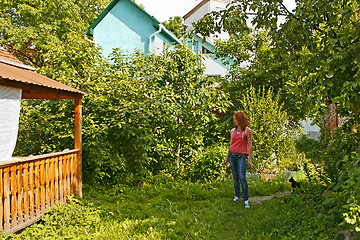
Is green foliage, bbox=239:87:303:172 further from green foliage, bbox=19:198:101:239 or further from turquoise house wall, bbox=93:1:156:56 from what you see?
turquoise house wall, bbox=93:1:156:56

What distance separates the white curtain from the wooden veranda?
5.2 inches

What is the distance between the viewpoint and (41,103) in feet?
28.4

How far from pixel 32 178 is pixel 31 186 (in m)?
0.13

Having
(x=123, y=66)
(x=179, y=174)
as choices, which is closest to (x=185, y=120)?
(x=179, y=174)

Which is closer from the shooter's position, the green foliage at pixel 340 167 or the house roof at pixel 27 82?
the green foliage at pixel 340 167

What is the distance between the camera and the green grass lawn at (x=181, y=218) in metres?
4.55

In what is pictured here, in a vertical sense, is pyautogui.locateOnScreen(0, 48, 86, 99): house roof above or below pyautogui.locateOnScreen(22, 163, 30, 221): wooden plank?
above

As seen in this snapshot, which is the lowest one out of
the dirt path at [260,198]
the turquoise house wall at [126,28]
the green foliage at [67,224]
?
the dirt path at [260,198]

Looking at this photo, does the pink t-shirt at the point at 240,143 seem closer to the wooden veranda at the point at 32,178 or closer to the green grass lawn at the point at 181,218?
the green grass lawn at the point at 181,218

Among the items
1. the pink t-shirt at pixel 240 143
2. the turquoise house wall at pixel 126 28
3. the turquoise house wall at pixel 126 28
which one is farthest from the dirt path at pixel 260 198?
the turquoise house wall at pixel 126 28

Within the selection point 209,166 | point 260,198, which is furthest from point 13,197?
point 209,166

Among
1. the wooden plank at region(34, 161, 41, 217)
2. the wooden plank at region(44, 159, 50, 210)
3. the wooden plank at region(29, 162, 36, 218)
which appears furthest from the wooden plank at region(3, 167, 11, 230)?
the wooden plank at region(44, 159, 50, 210)

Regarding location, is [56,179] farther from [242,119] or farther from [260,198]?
[260,198]

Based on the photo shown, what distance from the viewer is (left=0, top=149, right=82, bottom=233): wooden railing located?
14.8ft
